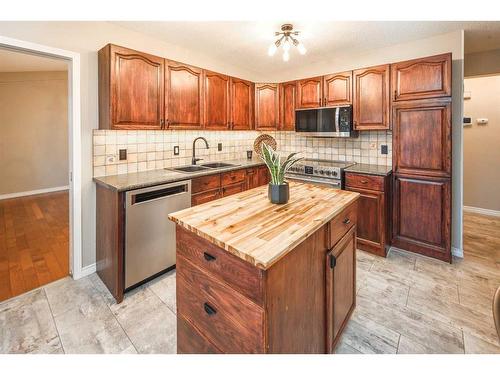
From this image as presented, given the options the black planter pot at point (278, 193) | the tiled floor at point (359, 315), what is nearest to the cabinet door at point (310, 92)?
the tiled floor at point (359, 315)

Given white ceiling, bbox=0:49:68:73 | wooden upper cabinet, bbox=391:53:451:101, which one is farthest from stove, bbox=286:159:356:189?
white ceiling, bbox=0:49:68:73

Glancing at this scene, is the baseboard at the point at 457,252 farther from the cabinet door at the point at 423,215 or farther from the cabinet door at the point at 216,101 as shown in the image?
the cabinet door at the point at 216,101

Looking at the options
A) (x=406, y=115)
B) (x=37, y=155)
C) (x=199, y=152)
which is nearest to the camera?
(x=406, y=115)

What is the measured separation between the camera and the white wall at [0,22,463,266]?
217 cm

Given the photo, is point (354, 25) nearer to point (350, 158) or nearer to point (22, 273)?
point (350, 158)

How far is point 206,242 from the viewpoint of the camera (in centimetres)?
119

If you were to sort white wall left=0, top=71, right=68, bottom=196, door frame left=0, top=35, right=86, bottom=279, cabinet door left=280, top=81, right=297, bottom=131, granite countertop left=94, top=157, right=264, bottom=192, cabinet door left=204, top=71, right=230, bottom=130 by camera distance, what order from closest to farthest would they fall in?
1. granite countertop left=94, top=157, right=264, bottom=192
2. door frame left=0, top=35, right=86, bottom=279
3. cabinet door left=204, top=71, right=230, bottom=130
4. cabinet door left=280, top=81, right=297, bottom=131
5. white wall left=0, top=71, right=68, bottom=196

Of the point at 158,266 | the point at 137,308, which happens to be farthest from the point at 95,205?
the point at 137,308

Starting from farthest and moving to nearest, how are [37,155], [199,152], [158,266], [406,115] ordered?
[37,155] → [199,152] → [406,115] → [158,266]

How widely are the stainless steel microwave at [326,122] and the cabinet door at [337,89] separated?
13cm

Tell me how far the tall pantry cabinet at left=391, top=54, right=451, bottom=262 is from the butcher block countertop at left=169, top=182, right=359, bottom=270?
1538mm

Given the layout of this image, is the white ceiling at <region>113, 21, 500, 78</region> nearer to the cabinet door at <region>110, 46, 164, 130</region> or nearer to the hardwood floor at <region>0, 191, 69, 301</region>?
the cabinet door at <region>110, 46, 164, 130</region>

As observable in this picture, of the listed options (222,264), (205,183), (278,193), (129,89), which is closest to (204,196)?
(205,183)

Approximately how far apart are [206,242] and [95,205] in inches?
72.7
